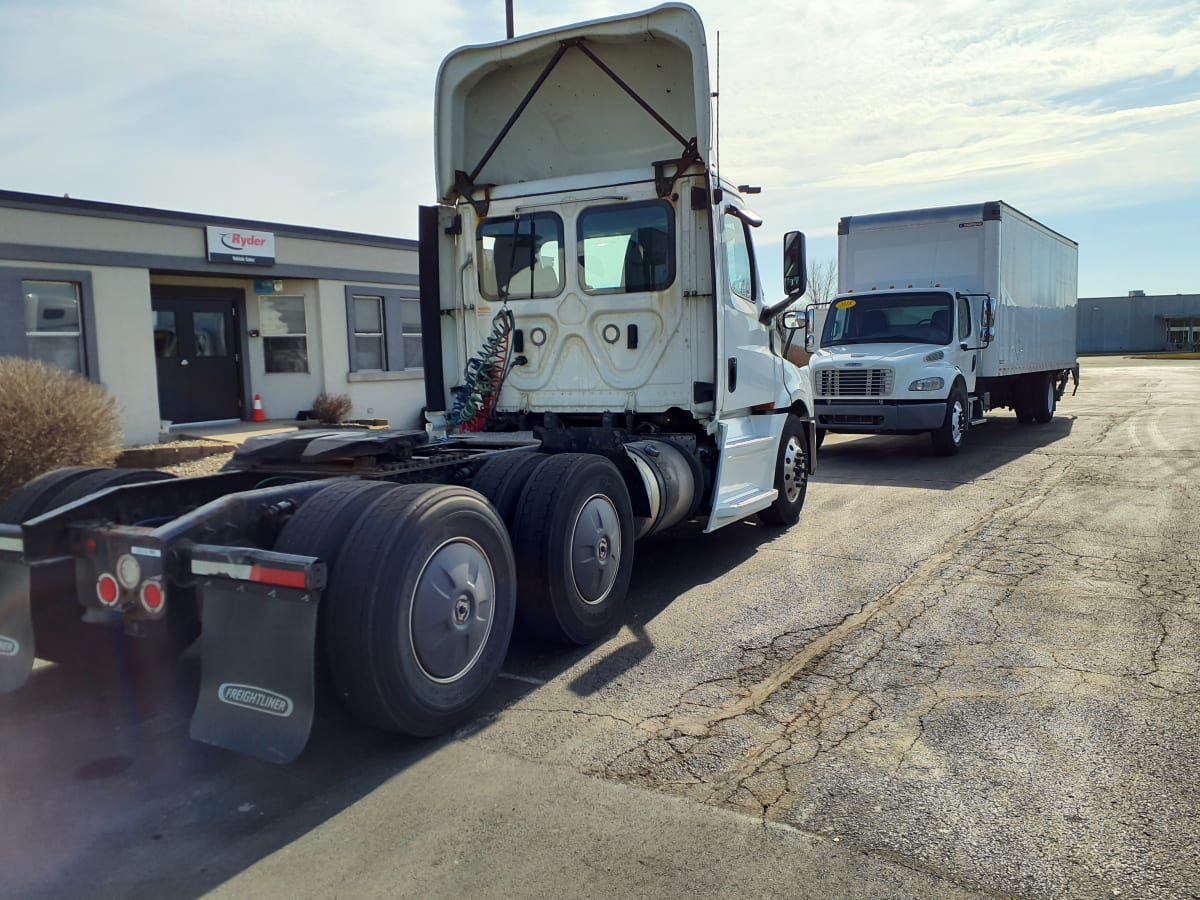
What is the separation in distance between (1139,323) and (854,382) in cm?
6716

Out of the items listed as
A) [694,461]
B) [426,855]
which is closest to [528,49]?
[694,461]

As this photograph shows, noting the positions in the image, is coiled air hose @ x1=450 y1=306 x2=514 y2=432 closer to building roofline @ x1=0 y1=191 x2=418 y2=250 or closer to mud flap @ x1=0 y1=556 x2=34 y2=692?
mud flap @ x1=0 y1=556 x2=34 y2=692

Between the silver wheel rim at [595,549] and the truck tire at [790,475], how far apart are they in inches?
112

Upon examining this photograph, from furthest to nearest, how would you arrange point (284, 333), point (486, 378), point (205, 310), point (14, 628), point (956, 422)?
1. point (284, 333)
2. point (205, 310)
3. point (956, 422)
4. point (486, 378)
5. point (14, 628)

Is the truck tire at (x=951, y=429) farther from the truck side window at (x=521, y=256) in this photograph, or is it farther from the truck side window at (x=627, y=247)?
the truck side window at (x=521, y=256)

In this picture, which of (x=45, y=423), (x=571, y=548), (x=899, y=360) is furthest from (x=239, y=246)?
(x=571, y=548)

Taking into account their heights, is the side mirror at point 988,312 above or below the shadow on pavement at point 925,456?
above

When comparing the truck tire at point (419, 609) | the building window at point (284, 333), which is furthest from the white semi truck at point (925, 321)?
the building window at point (284, 333)

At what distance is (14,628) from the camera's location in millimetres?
4129

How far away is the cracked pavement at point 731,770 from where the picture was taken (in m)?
3.05

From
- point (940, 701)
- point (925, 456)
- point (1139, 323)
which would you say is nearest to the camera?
point (940, 701)

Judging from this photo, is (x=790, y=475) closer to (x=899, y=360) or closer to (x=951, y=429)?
(x=899, y=360)

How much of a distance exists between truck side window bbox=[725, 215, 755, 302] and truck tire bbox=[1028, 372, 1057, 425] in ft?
42.3

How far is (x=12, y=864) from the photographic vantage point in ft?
10.2
